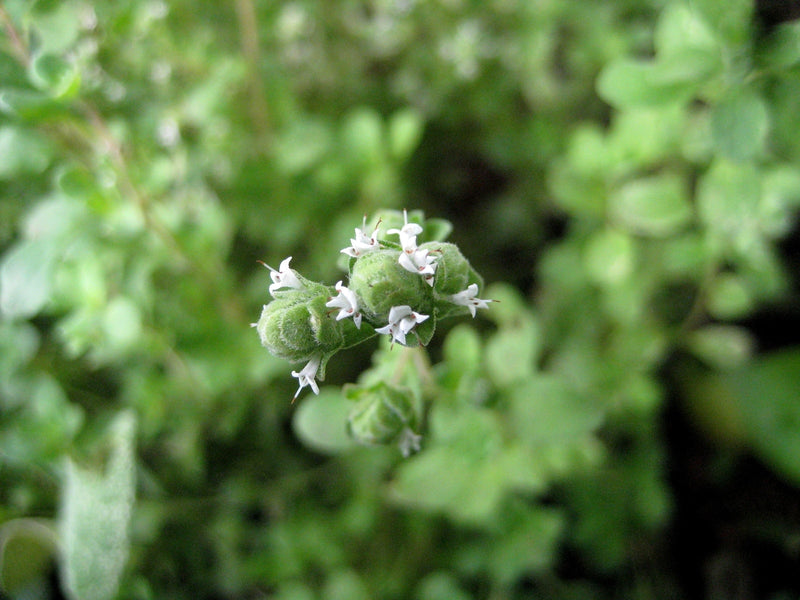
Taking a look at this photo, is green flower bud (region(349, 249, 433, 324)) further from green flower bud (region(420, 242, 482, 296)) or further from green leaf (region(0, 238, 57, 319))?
green leaf (region(0, 238, 57, 319))

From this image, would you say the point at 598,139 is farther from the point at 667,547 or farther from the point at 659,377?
the point at 667,547

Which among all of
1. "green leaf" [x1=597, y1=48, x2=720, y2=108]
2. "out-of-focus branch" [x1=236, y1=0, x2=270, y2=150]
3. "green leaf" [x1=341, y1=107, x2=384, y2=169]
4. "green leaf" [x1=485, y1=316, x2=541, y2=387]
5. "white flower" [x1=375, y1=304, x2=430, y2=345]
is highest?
"out-of-focus branch" [x1=236, y1=0, x2=270, y2=150]

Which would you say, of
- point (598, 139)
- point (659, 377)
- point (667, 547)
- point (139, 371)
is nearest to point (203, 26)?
point (139, 371)

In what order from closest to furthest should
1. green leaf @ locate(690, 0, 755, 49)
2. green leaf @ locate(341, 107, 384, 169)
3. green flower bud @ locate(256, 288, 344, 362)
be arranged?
green flower bud @ locate(256, 288, 344, 362) < green leaf @ locate(690, 0, 755, 49) < green leaf @ locate(341, 107, 384, 169)

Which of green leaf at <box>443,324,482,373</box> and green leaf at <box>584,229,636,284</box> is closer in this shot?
green leaf at <box>443,324,482,373</box>

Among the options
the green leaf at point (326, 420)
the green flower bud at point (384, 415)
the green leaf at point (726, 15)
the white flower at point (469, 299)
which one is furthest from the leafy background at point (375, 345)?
the white flower at point (469, 299)

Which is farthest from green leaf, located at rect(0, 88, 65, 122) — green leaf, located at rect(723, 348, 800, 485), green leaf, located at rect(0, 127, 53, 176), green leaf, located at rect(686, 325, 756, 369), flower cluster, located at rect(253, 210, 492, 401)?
green leaf, located at rect(723, 348, 800, 485)
